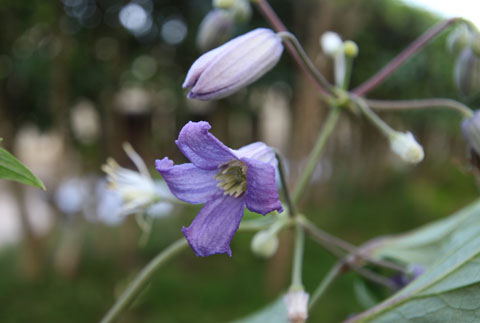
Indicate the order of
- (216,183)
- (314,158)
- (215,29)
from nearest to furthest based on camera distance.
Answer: (216,183) < (314,158) < (215,29)

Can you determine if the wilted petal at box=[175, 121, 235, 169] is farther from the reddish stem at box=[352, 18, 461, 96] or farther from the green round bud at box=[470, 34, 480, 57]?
the green round bud at box=[470, 34, 480, 57]

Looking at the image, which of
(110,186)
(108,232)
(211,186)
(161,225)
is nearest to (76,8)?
(108,232)

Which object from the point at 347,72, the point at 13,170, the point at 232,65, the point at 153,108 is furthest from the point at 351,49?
the point at 153,108

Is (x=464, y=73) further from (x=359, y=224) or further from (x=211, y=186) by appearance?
(x=359, y=224)

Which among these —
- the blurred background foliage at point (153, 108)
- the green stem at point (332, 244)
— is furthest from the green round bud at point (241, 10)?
the blurred background foliage at point (153, 108)

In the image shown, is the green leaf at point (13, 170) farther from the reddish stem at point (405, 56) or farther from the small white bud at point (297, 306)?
the reddish stem at point (405, 56)

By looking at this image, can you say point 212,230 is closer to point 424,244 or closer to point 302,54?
point 302,54
